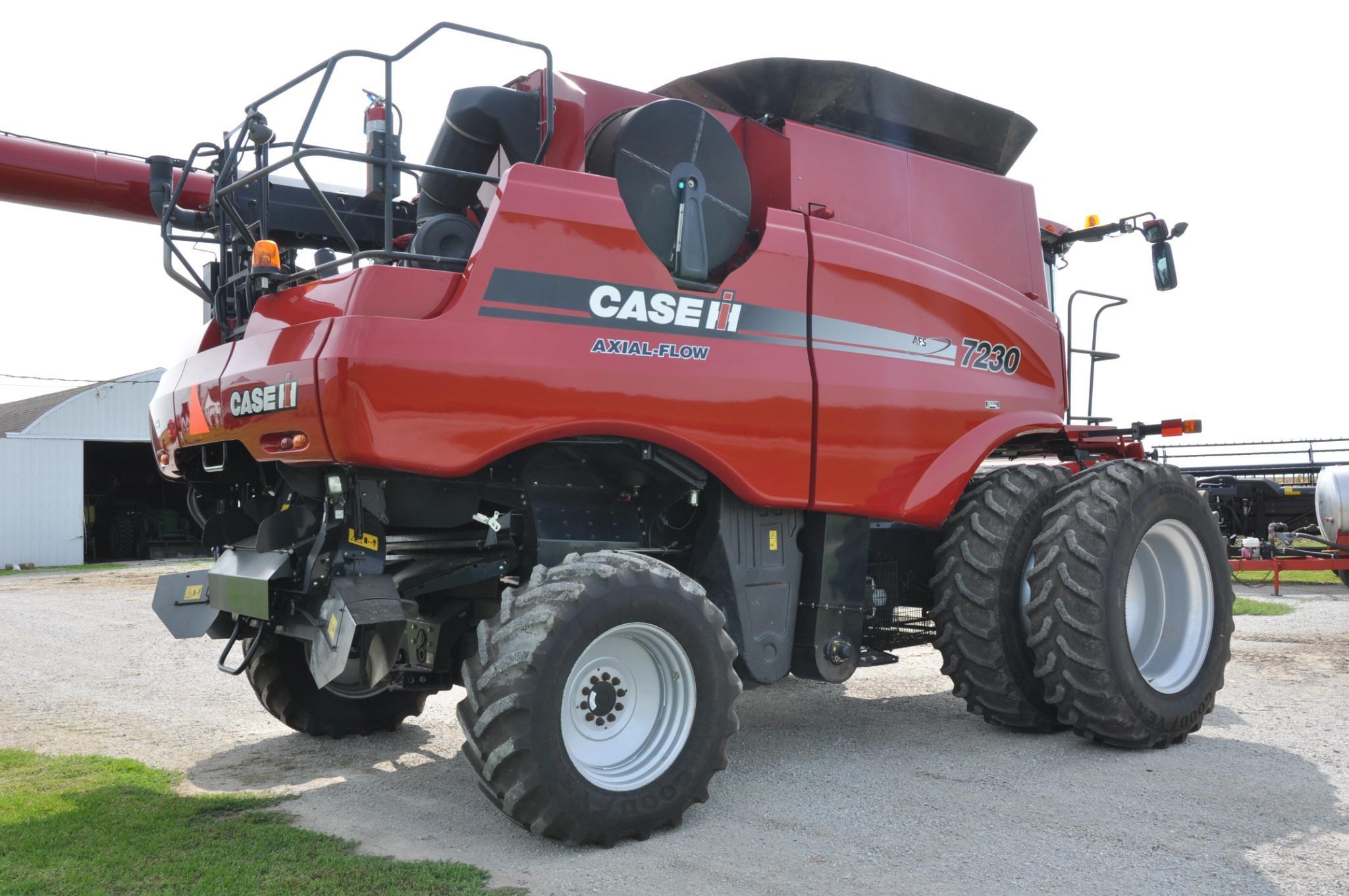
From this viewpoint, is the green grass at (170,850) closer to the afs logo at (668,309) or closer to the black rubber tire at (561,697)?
the black rubber tire at (561,697)

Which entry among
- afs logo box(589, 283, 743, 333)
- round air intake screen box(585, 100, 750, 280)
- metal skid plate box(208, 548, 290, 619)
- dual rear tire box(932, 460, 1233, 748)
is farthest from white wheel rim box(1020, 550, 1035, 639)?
metal skid plate box(208, 548, 290, 619)

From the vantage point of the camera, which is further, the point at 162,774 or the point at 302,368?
the point at 162,774

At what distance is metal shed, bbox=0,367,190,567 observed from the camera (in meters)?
26.3

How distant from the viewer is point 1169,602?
6.51 meters

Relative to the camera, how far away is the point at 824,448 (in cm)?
538

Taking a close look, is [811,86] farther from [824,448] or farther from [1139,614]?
[1139,614]

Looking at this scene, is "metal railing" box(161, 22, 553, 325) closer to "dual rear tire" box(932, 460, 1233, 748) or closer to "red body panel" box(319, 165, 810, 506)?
"red body panel" box(319, 165, 810, 506)

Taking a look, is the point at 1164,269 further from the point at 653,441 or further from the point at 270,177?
the point at 270,177

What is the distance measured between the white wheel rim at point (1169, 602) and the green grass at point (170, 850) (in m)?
4.24

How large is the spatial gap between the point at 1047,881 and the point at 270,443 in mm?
3431

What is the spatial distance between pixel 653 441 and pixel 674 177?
1.22 meters

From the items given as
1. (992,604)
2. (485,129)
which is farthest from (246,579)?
(992,604)

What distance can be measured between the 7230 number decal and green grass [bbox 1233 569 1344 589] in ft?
36.3

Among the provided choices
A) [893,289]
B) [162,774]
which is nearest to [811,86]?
[893,289]
